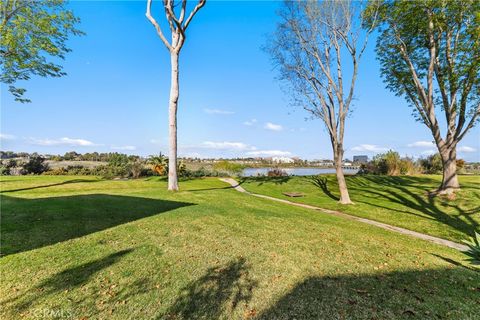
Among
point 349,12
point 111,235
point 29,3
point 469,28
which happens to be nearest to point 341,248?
point 111,235

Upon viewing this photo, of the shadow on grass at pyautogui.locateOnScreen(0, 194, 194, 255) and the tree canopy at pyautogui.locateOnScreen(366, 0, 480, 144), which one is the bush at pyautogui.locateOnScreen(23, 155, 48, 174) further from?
the tree canopy at pyautogui.locateOnScreen(366, 0, 480, 144)

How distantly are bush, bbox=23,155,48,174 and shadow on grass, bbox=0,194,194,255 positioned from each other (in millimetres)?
23133

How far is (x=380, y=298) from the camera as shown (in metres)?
3.49

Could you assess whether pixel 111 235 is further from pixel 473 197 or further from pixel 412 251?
pixel 473 197

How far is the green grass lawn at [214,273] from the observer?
308 centimetres

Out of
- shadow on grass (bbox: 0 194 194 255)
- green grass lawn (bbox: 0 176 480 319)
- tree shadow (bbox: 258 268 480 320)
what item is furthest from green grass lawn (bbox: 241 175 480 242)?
Answer: shadow on grass (bbox: 0 194 194 255)

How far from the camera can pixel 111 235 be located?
5.55 metres

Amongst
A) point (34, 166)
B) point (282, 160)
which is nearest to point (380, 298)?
point (34, 166)

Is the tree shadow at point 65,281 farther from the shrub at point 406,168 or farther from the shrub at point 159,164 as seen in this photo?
the shrub at point 406,168

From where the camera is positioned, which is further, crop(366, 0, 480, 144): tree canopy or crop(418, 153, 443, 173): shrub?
crop(418, 153, 443, 173): shrub

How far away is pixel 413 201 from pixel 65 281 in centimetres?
1709

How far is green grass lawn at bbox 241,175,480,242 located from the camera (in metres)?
9.85

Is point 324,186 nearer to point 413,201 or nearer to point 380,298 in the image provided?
point 413,201

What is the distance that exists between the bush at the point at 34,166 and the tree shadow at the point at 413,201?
32766 millimetres
